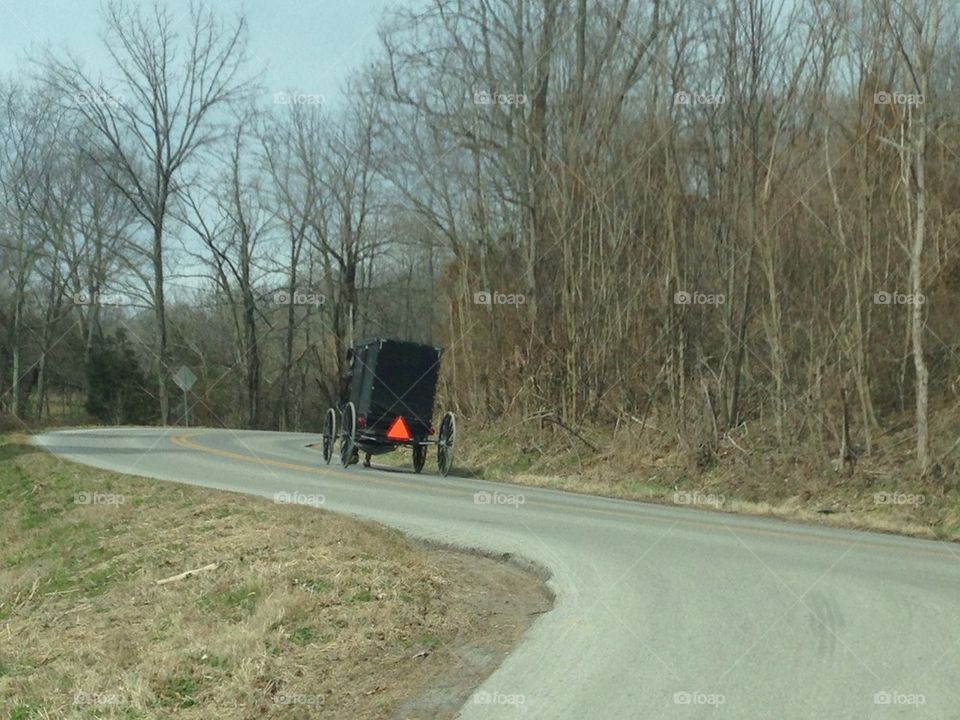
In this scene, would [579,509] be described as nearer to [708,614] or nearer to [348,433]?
[708,614]

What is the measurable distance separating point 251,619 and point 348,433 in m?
15.2

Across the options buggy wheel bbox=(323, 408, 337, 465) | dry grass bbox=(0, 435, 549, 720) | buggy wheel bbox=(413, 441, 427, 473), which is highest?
buggy wheel bbox=(323, 408, 337, 465)

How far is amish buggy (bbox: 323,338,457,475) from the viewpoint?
2372 cm

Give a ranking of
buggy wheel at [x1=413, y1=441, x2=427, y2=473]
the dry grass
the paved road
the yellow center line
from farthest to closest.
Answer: buggy wheel at [x1=413, y1=441, x2=427, y2=473], the yellow center line, the dry grass, the paved road

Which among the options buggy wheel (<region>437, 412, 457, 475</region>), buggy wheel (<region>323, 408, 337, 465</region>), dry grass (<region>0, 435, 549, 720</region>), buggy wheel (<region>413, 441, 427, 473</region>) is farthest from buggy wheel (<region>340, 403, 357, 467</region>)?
dry grass (<region>0, 435, 549, 720</region>)

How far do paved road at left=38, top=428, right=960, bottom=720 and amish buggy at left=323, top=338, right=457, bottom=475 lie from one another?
18.7ft

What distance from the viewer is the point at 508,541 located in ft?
42.9

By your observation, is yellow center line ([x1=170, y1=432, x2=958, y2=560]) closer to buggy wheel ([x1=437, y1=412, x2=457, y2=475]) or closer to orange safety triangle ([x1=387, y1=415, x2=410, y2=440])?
orange safety triangle ([x1=387, y1=415, x2=410, y2=440])

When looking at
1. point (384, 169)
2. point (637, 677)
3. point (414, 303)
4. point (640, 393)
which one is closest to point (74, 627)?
point (637, 677)

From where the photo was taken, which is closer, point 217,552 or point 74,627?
point 74,627

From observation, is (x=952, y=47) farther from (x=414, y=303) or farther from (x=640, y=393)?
(x=414, y=303)

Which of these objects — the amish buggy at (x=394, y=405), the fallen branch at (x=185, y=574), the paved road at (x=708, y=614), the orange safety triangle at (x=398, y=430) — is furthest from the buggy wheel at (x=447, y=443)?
the fallen branch at (x=185, y=574)

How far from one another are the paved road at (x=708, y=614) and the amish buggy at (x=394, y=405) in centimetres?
570

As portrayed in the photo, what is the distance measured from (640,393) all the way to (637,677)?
19.0 m
